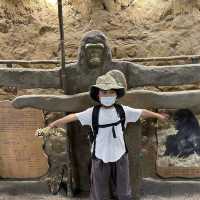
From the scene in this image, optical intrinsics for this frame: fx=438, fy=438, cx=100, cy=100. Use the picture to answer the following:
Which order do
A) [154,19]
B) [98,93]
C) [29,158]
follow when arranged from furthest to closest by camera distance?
[154,19], [29,158], [98,93]

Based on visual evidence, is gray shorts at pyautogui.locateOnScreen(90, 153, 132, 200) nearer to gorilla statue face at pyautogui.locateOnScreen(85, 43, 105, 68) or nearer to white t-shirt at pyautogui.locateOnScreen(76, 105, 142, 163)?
white t-shirt at pyautogui.locateOnScreen(76, 105, 142, 163)

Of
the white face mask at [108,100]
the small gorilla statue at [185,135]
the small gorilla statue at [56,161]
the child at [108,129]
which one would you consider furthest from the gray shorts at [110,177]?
the small gorilla statue at [185,135]

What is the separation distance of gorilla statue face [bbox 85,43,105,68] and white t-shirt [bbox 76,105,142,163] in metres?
0.48

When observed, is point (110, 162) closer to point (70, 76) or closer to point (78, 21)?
point (70, 76)

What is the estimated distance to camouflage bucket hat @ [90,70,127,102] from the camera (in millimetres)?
3213

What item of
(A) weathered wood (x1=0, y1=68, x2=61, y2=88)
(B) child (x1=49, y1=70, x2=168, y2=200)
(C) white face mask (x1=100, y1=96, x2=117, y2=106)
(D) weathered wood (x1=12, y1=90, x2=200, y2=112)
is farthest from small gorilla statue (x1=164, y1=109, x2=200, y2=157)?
(A) weathered wood (x1=0, y1=68, x2=61, y2=88)

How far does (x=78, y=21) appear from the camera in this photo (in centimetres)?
491

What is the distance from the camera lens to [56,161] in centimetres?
427

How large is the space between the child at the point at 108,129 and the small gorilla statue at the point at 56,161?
0.69m

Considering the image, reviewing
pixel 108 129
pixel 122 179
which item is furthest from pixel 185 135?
pixel 108 129

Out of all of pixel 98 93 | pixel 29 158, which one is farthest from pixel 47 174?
pixel 98 93

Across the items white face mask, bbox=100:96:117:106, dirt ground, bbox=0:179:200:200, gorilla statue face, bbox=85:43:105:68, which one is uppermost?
gorilla statue face, bbox=85:43:105:68

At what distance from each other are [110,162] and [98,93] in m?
0.54

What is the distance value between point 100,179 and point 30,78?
1084 millimetres
